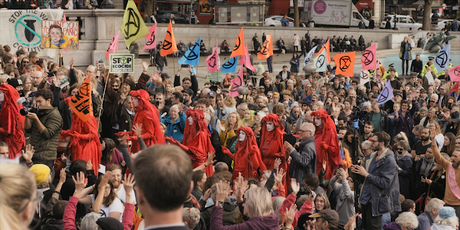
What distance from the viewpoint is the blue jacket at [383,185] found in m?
7.04

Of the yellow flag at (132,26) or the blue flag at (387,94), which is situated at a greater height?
the yellow flag at (132,26)

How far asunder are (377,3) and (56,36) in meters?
47.5

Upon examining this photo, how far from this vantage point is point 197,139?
27.9 feet

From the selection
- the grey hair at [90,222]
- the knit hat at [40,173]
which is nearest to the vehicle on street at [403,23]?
the knit hat at [40,173]

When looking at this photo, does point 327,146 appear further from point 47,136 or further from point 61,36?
point 61,36

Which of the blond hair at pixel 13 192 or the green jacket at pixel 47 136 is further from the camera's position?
the green jacket at pixel 47 136

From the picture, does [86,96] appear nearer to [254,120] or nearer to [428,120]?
[254,120]

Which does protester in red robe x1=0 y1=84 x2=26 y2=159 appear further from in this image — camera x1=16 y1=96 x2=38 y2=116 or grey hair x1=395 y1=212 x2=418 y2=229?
grey hair x1=395 y1=212 x2=418 y2=229

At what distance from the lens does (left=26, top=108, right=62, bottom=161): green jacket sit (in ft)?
23.9

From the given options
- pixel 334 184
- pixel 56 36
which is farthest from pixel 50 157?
pixel 56 36

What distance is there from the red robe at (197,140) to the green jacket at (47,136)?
191 centimetres

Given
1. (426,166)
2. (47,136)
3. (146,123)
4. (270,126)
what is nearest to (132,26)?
(146,123)

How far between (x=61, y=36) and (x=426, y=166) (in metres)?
9.51

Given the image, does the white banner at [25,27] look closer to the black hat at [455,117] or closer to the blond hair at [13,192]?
the black hat at [455,117]
